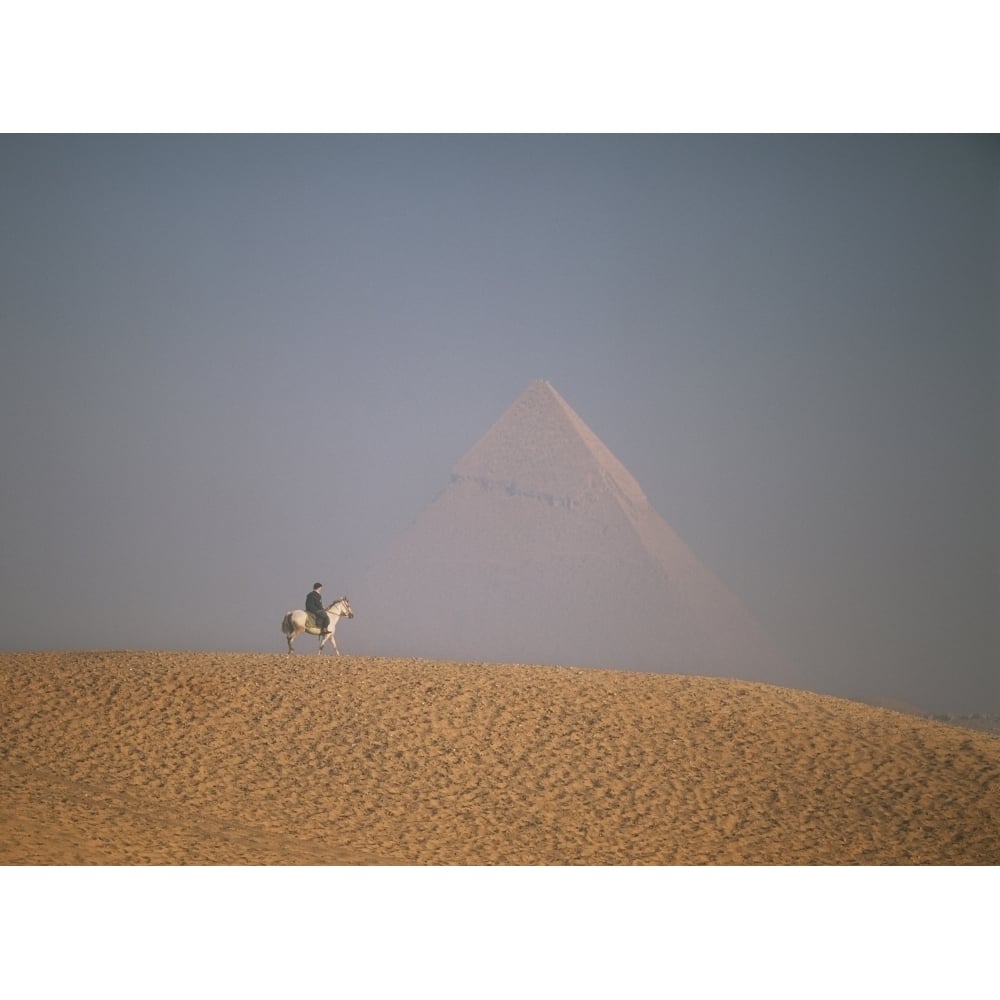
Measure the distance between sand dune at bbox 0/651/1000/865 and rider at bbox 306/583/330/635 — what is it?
2.58ft

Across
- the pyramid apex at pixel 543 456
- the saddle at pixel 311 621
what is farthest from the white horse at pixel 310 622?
the pyramid apex at pixel 543 456

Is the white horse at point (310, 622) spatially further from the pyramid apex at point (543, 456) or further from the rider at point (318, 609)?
the pyramid apex at point (543, 456)

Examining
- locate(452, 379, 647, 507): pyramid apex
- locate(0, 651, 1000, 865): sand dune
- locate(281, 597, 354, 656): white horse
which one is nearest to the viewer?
locate(0, 651, 1000, 865): sand dune

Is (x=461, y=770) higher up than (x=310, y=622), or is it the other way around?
(x=310, y=622)

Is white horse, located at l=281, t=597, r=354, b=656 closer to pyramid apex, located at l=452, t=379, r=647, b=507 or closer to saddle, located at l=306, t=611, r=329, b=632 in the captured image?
saddle, located at l=306, t=611, r=329, b=632

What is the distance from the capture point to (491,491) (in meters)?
33.2

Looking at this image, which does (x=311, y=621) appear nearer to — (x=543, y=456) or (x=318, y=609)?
(x=318, y=609)

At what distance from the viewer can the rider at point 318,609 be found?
1484 cm

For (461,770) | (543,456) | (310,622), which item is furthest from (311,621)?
(543,456)

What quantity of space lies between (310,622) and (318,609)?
0.66 ft

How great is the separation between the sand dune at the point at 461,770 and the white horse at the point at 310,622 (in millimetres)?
756

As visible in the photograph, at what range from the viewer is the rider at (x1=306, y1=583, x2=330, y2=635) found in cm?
1484

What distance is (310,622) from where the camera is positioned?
14.9 meters

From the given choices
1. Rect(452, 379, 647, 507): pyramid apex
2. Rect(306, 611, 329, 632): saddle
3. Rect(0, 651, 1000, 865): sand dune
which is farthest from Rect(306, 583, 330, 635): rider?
Rect(452, 379, 647, 507): pyramid apex
